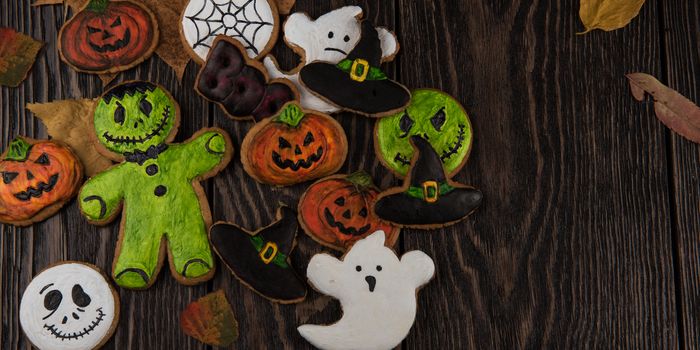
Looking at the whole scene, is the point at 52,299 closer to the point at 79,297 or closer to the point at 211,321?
the point at 79,297

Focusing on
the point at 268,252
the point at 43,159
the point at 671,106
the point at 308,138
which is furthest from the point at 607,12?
the point at 43,159

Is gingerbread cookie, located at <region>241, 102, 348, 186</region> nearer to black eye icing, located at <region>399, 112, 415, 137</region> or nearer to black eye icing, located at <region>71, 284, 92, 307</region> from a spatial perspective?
black eye icing, located at <region>399, 112, 415, 137</region>

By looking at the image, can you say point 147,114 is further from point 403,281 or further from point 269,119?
point 403,281

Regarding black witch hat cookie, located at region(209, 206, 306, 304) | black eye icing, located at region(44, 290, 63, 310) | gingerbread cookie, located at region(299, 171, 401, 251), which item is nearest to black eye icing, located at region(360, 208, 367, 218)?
gingerbread cookie, located at region(299, 171, 401, 251)

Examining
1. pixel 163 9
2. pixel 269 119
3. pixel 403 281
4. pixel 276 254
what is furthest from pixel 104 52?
pixel 403 281

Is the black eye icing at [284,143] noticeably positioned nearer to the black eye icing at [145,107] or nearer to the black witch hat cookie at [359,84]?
the black witch hat cookie at [359,84]

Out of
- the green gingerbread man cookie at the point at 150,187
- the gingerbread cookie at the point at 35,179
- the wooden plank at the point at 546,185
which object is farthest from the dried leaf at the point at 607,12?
the gingerbread cookie at the point at 35,179
